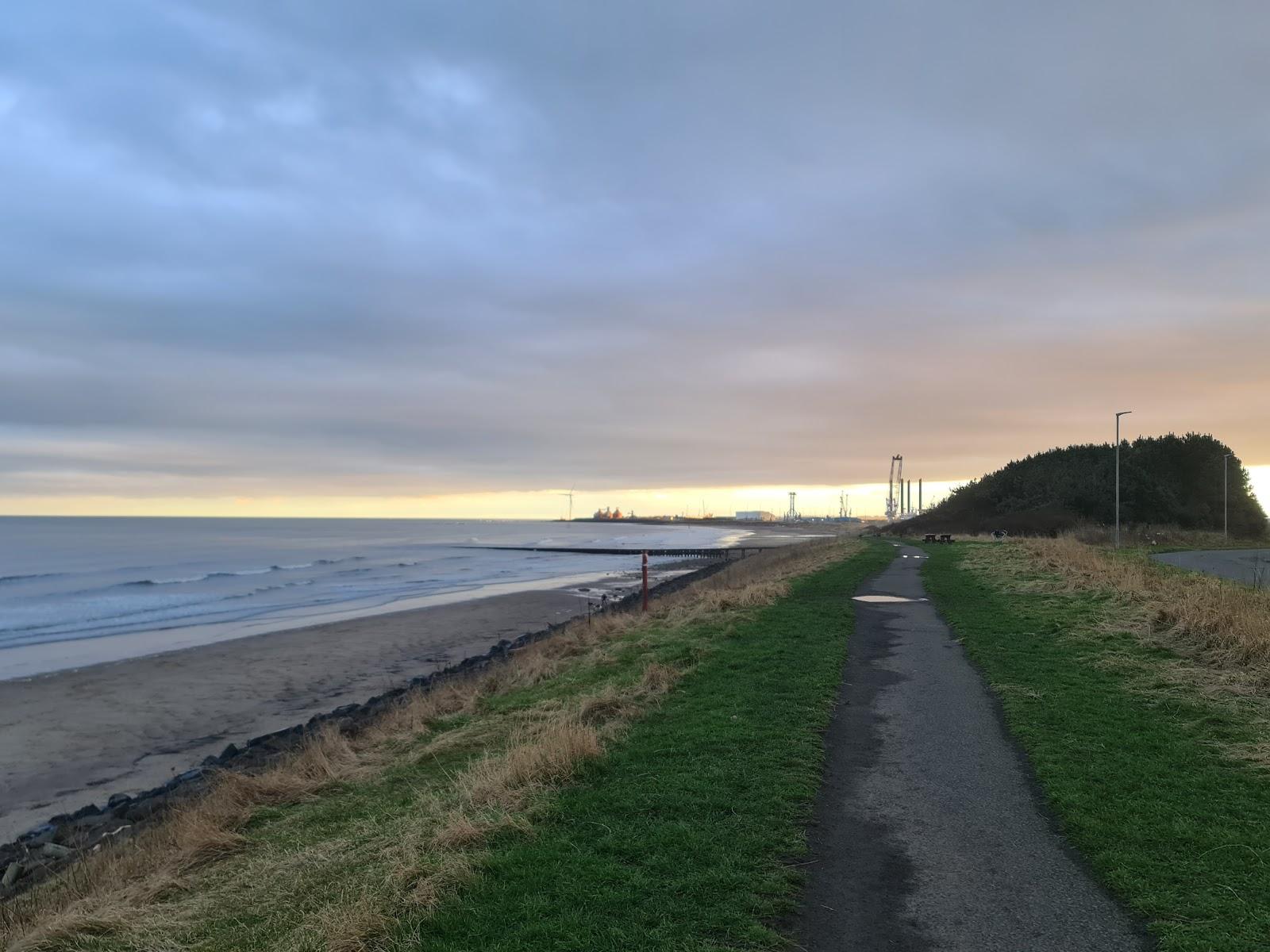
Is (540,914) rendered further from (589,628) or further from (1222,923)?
(589,628)

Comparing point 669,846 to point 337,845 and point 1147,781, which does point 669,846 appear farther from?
point 1147,781

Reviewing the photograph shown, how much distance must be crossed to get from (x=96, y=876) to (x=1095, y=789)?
9.48 metres

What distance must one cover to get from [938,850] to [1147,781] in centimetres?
248

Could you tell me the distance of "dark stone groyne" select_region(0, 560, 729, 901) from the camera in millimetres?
9680

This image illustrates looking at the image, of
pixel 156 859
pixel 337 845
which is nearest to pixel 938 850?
pixel 337 845

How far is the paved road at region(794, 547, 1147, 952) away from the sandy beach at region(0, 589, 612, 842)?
12135mm

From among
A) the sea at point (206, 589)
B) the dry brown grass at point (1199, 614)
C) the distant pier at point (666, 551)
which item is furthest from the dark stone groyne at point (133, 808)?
the distant pier at point (666, 551)

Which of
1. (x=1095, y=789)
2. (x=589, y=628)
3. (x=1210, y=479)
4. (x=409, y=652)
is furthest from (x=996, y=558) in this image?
(x=1210, y=479)

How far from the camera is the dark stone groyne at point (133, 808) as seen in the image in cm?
968

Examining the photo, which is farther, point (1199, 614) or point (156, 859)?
point (1199, 614)

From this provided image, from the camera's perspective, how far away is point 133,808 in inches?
453

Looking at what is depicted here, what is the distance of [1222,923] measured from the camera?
175 inches

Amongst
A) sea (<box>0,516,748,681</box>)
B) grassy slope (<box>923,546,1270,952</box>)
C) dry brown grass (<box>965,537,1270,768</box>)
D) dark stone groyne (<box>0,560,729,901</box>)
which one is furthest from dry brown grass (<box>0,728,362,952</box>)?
sea (<box>0,516,748,681</box>)

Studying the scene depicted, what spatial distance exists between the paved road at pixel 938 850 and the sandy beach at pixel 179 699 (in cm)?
1214
